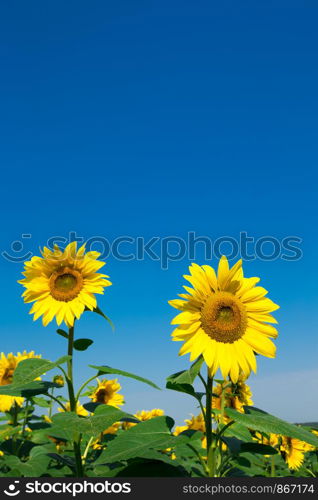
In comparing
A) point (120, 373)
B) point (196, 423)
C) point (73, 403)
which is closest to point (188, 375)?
point (120, 373)

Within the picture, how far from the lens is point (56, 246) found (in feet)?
16.1

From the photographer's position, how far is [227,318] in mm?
3707

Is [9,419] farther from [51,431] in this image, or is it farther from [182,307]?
[182,307]

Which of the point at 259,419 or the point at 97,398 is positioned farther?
the point at 97,398

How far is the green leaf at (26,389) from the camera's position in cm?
340

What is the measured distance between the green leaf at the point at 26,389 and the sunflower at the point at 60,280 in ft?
3.76

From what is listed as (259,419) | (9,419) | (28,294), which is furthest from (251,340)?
(9,419)

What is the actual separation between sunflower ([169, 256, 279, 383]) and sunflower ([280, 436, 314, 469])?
4.07 m

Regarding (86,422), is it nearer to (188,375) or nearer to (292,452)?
(188,375)

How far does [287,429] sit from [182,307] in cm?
112

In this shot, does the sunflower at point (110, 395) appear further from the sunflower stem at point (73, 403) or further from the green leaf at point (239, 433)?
the green leaf at point (239, 433)

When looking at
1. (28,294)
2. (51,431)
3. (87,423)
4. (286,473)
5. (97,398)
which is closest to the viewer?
(87,423)

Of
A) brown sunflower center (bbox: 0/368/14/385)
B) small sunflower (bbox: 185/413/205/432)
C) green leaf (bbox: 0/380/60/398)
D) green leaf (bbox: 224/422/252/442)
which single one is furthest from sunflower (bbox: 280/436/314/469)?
green leaf (bbox: 0/380/60/398)

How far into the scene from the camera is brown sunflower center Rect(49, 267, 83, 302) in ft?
15.8
